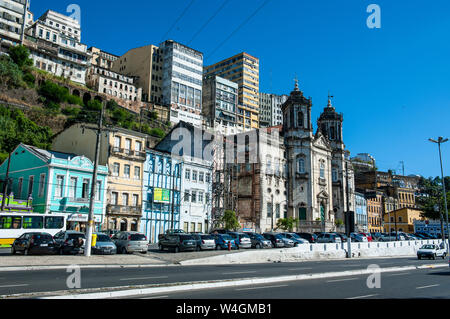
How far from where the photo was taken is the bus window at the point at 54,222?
34781 mm

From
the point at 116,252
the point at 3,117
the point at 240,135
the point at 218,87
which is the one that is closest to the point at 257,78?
the point at 218,87

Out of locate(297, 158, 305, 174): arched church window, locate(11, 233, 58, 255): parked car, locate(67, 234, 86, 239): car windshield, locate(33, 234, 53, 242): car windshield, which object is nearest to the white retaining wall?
locate(67, 234, 86, 239): car windshield

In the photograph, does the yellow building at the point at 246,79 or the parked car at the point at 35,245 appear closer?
the parked car at the point at 35,245

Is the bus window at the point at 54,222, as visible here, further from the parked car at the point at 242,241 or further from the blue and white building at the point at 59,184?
the parked car at the point at 242,241

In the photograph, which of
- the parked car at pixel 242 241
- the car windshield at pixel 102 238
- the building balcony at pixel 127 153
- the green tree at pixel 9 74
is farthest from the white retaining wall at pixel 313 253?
the green tree at pixel 9 74

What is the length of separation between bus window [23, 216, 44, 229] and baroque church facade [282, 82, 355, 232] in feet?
137

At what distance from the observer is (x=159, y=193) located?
4941 centimetres

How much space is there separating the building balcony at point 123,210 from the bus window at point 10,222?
457 inches

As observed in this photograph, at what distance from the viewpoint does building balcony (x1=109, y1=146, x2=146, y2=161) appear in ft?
151

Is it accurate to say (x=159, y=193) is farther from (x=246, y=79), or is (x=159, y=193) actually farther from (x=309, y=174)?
(x=246, y=79)

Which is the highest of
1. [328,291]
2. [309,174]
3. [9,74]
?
[9,74]

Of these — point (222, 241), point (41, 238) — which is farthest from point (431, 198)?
point (41, 238)

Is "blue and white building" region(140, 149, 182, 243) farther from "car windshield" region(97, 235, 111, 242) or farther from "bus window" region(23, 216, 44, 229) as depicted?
"car windshield" region(97, 235, 111, 242)

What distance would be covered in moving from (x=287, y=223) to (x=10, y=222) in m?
39.1
